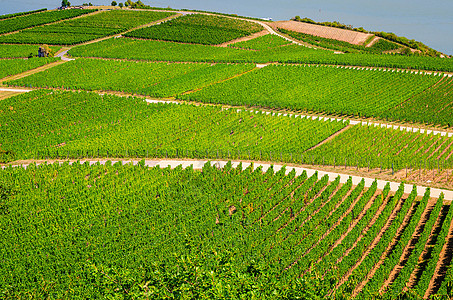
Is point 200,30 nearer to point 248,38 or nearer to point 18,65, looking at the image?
point 248,38

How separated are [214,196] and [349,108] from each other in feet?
121

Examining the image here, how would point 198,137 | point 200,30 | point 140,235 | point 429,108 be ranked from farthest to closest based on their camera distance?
point 200,30
point 429,108
point 198,137
point 140,235

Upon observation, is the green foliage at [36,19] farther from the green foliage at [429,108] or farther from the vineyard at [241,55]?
the green foliage at [429,108]

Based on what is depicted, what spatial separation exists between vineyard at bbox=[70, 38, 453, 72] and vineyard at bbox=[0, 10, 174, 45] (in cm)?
1075

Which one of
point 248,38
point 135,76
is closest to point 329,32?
point 248,38

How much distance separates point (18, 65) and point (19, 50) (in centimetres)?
1841

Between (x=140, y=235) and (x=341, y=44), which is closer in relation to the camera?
(x=140, y=235)

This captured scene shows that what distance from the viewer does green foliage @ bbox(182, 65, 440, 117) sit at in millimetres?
77500

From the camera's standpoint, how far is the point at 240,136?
64.1m

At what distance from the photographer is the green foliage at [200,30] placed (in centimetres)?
13750

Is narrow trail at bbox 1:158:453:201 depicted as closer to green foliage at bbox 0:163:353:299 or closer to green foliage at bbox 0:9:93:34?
green foliage at bbox 0:163:353:299

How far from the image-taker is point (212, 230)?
40.4m

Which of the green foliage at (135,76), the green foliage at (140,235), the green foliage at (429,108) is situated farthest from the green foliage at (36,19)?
the green foliage at (429,108)

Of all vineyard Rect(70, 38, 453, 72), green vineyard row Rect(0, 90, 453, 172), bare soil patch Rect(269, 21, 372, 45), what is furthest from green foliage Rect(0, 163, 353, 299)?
bare soil patch Rect(269, 21, 372, 45)
